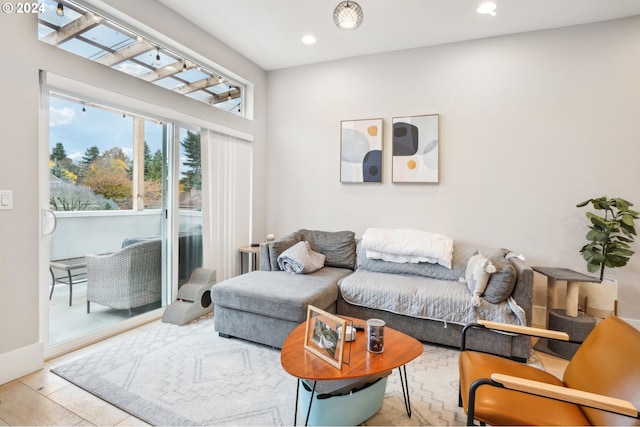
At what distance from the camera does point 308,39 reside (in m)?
3.52

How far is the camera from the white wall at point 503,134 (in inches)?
120

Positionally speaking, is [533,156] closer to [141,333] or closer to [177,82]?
[177,82]

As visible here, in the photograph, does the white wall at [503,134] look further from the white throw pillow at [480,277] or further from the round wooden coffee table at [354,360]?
the round wooden coffee table at [354,360]

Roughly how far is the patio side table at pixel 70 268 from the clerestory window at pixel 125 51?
5.21 ft

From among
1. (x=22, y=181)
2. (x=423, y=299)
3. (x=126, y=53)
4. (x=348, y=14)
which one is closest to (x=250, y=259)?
(x=423, y=299)

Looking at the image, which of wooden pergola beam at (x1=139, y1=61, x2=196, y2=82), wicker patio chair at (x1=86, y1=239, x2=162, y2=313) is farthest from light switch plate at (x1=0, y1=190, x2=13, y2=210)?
wooden pergola beam at (x1=139, y1=61, x2=196, y2=82)

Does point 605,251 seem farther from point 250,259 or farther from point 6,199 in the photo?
point 6,199

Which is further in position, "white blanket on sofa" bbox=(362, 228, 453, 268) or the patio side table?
"white blanket on sofa" bbox=(362, 228, 453, 268)

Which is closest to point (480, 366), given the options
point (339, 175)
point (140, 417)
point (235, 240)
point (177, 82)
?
point (140, 417)

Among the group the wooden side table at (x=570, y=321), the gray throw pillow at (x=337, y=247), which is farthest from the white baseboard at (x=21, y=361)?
the wooden side table at (x=570, y=321)

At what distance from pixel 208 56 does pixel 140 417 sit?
325 centimetres

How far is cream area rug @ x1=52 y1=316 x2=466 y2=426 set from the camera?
5.98ft

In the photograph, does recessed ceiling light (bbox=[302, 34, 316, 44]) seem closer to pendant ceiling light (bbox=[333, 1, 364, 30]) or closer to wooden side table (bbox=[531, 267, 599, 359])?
pendant ceiling light (bbox=[333, 1, 364, 30])

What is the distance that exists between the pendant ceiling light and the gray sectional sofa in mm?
1976
